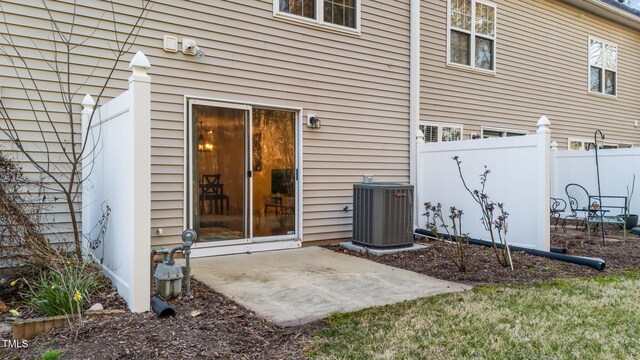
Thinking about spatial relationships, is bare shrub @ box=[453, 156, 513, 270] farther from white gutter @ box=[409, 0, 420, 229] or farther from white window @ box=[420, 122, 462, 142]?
white window @ box=[420, 122, 462, 142]

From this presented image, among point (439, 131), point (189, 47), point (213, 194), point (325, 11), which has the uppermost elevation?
point (325, 11)

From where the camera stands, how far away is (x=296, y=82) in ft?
20.8

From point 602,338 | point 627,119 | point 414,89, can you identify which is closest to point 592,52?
point 627,119

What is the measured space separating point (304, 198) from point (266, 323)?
326 cm

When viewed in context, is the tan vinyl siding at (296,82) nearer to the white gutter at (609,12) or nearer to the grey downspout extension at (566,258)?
the grey downspout extension at (566,258)

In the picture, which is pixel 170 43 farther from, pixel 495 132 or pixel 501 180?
pixel 495 132

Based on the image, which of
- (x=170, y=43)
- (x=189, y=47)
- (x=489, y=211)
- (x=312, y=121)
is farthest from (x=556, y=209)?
(x=170, y=43)

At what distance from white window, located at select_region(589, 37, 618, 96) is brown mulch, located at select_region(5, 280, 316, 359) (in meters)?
11.7

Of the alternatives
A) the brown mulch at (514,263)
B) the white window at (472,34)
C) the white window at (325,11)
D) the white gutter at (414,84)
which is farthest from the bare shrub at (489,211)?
the white window at (472,34)

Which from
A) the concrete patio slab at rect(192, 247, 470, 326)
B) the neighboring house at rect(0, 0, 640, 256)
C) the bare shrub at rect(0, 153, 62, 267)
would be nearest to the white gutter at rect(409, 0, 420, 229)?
the neighboring house at rect(0, 0, 640, 256)

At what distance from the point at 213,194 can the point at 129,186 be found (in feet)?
7.82

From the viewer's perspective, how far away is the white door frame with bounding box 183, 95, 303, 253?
17.7 feet

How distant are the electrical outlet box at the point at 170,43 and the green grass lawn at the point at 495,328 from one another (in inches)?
149

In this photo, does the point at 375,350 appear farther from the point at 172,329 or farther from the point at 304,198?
the point at 304,198
